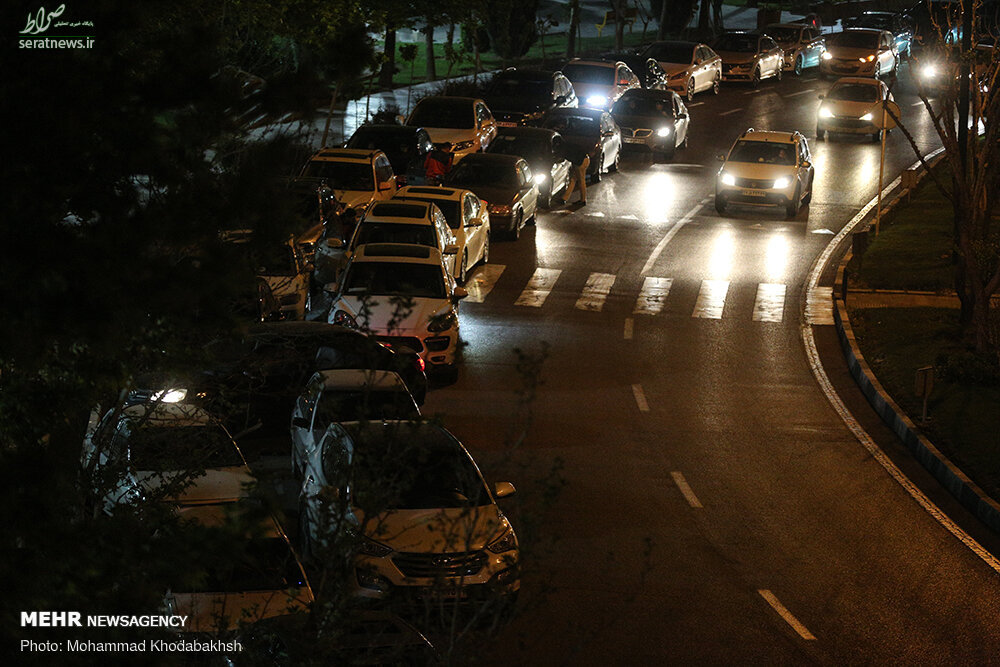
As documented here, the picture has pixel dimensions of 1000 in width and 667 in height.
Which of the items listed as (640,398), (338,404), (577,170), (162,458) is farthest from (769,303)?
(162,458)

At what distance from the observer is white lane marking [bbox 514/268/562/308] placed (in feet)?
79.3

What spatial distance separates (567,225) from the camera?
3092cm

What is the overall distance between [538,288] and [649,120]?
48.9ft

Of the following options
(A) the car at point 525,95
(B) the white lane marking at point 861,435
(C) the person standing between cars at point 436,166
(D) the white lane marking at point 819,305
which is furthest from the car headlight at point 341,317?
(A) the car at point 525,95

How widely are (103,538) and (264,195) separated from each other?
1850mm

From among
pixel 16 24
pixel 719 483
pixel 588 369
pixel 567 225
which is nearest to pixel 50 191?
pixel 16 24

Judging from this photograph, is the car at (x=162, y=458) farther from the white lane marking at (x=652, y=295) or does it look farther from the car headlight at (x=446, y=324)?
the white lane marking at (x=652, y=295)

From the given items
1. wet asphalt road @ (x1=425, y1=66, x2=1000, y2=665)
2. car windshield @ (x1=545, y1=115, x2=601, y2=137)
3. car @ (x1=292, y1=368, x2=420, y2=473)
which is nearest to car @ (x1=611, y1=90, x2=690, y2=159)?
car windshield @ (x1=545, y1=115, x2=601, y2=137)

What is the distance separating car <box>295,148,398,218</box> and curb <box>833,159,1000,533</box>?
30.1ft

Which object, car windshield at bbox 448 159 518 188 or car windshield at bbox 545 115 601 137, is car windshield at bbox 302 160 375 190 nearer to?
car windshield at bbox 448 159 518 188

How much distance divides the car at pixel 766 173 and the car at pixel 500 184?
211 inches

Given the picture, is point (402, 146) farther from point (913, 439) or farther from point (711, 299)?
point (913, 439)

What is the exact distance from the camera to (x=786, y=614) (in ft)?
39.3
